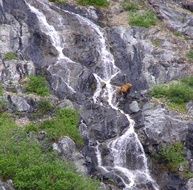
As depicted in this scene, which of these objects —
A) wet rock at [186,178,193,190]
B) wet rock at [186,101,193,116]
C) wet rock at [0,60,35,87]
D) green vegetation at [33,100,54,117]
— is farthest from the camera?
wet rock at [0,60,35,87]

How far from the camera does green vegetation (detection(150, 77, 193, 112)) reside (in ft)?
99.3

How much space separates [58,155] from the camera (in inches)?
947

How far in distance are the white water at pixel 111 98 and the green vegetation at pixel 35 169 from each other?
299 cm

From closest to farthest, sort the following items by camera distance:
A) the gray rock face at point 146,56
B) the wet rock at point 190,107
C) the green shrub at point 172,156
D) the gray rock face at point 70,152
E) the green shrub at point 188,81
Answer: the gray rock face at point 70,152 → the green shrub at point 172,156 → the wet rock at point 190,107 → the green shrub at point 188,81 → the gray rock face at point 146,56

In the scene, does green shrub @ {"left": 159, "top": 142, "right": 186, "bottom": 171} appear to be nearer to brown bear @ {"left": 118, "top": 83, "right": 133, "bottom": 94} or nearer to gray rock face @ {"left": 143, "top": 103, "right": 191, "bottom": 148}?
gray rock face @ {"left": 143, "top": 103, "right": 191, "bottom": 148}

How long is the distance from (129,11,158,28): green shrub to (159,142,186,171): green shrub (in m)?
12.6

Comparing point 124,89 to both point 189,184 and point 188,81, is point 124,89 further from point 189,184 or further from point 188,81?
point 189,184

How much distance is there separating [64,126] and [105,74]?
6747mm

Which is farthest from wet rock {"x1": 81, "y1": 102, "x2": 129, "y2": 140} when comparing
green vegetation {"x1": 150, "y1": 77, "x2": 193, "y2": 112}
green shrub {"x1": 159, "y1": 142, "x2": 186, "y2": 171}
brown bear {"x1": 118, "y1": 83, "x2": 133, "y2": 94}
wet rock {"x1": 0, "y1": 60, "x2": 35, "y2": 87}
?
wet rock {"x1": 0, "y1": 60, "x2": 35, "y2": 87}

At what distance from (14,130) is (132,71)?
10.7 m

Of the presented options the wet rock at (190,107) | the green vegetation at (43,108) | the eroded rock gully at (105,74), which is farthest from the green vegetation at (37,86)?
the wet rock at (190,107)

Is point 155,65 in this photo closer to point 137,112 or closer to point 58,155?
point 137,112

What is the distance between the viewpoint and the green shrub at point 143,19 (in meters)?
37.2

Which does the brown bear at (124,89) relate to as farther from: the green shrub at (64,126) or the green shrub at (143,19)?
the green shrub at (143,19)
